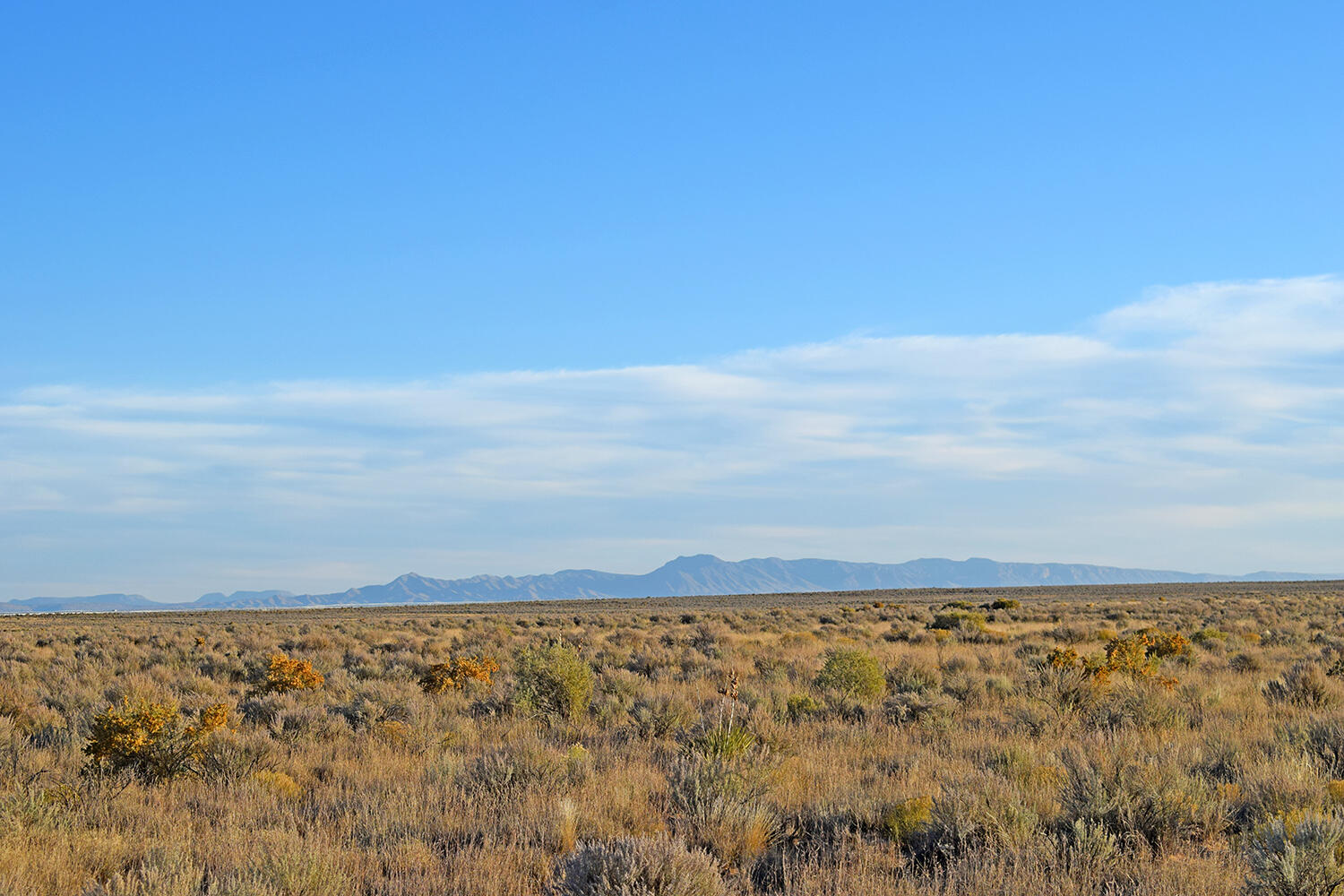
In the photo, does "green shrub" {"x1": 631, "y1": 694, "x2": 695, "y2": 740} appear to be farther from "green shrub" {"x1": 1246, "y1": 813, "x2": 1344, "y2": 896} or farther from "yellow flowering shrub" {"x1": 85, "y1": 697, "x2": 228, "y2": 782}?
"green shrub" {"x1": 1246, "y1": 813, "x2": 1344, "y2": 896}

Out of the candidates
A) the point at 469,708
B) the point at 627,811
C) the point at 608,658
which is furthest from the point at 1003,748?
the point at 608,658

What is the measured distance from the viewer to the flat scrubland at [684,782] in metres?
5.33

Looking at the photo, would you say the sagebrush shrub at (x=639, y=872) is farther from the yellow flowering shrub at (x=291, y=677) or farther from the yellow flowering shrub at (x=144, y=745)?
the yellow flowering shrub at (x=291, y=677)

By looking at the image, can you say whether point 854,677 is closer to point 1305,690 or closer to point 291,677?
point 1305,690

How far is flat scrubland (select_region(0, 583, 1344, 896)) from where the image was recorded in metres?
5.33

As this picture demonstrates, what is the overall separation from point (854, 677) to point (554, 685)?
4.61 meters

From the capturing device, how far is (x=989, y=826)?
5.95 metres

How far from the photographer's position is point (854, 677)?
562 inches

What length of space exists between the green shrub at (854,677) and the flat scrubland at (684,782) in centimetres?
4

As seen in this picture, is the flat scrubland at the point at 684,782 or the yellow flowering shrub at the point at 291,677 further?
the yellow flowering shrub at the point at 291,677

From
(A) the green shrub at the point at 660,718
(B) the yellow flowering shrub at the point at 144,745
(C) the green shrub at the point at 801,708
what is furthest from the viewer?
(C) the green shrub at the point at 801,708

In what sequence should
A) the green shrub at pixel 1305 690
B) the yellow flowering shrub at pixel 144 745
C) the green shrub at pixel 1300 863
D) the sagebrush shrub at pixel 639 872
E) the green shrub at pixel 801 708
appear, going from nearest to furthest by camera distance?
the green shrub at pixel 1300 863, the sagebrush shrub at pixel 639 872, the yellow flowering shrub at pixel 144 745, the green shrub at pixel 801 708, the green shrub at pixel 1305 690

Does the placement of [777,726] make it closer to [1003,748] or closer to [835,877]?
[1003,748]

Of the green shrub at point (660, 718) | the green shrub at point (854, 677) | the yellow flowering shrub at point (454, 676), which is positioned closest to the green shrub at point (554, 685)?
the green shrub at point (660, 718)
